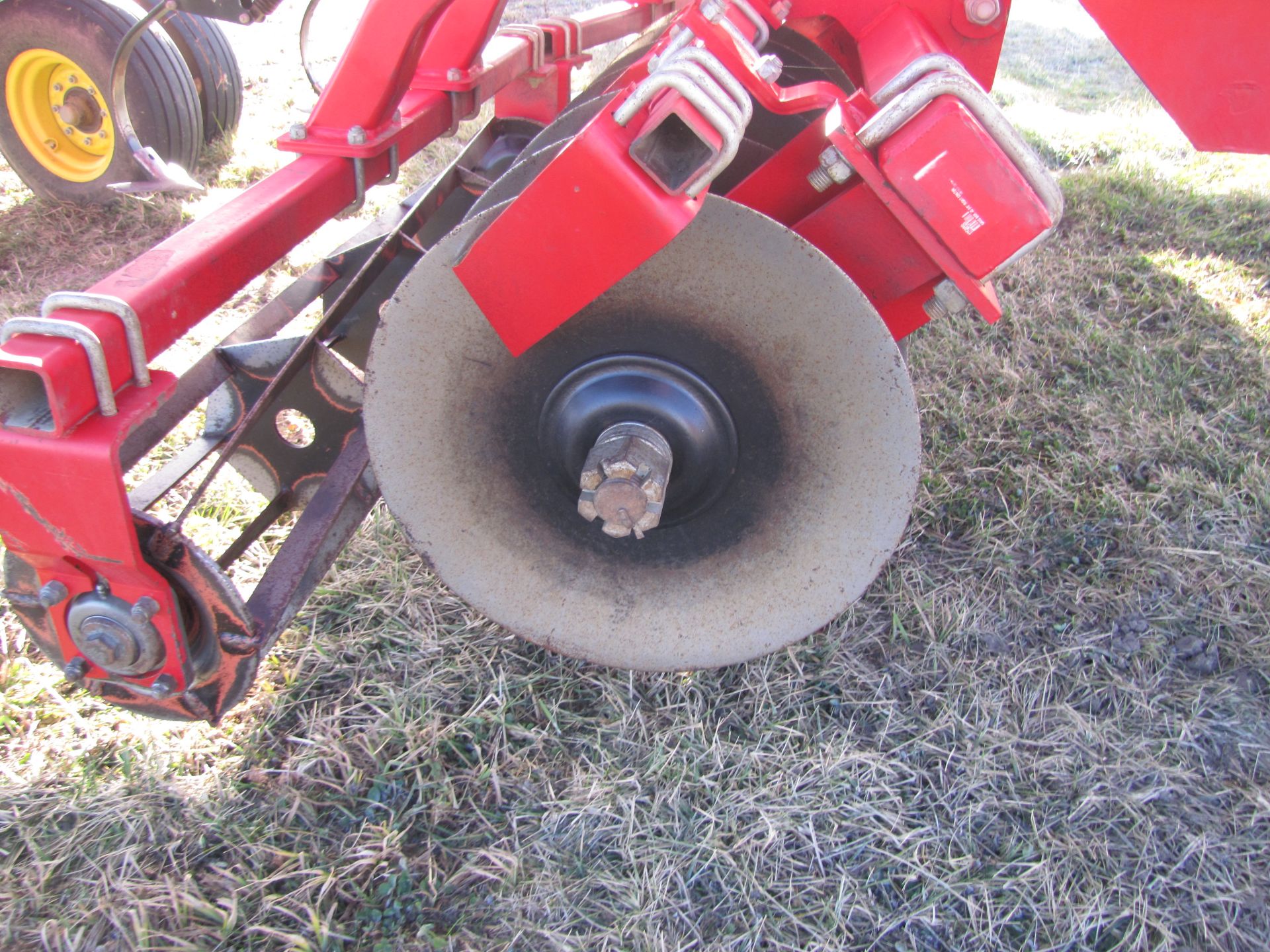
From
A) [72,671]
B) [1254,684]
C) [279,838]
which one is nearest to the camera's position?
[72,671]

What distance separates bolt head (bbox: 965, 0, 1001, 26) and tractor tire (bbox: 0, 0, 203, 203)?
116 inches

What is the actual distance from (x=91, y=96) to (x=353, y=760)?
307 cm

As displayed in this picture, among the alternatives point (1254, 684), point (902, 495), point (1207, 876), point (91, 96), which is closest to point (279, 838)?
point (902, 495)

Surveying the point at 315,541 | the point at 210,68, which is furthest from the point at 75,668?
the point at 210,68

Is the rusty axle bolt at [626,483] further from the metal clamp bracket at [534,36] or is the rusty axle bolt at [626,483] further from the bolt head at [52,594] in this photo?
the metal clamp bracket at [534,36]

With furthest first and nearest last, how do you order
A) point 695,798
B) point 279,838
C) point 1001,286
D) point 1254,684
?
point 1001,286 → point 1254,684 → point 695,798 → point 279,838

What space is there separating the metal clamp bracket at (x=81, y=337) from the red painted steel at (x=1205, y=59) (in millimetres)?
1503

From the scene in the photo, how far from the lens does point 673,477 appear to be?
1.47 meters

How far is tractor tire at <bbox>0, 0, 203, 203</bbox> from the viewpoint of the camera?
3.03 metres

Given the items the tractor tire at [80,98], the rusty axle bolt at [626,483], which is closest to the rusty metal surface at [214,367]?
the rusty axle bolt at [626,483]

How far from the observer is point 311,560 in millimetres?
1495

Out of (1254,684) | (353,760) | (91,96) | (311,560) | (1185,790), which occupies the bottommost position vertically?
(1254,684)

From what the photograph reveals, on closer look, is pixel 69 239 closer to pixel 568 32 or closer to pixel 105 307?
pixel 568 32

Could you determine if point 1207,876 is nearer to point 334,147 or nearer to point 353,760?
point 353,760
